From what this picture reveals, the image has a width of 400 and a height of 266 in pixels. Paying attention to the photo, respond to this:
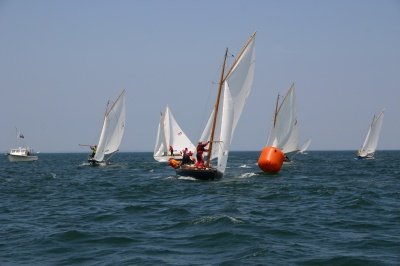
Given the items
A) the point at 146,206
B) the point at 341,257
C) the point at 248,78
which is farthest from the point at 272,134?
the point at 341,257

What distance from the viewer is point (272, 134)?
64.1 metres

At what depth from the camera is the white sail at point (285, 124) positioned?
64.1 metres

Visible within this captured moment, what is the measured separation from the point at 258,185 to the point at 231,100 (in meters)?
6.51

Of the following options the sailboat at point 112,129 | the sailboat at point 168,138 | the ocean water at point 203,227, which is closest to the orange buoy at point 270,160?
the ocean water at point 203,227

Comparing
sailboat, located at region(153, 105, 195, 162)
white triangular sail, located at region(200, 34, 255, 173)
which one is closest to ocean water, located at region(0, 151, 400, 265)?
white triangular sail, located at region(200, 34, 255, 173)

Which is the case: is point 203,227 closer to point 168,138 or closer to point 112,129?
point 112,129

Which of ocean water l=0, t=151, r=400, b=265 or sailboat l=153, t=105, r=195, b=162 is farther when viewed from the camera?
sailboat l=153, t=105, r=195, b=162

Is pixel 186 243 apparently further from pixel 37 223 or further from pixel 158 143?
pixel 158 143

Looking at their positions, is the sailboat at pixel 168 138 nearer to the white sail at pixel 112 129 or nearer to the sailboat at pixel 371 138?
the white sail at pixel 112 129

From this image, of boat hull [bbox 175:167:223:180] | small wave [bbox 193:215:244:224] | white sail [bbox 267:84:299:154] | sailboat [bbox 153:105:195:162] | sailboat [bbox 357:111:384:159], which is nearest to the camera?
small wave [bbox 193:215:244:224]

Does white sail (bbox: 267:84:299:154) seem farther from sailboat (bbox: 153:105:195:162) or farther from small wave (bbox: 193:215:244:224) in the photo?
small wave (bbox: 193:215:244:224)

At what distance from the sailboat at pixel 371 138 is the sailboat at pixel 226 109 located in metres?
61.1

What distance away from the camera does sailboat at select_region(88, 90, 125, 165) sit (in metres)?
64.9

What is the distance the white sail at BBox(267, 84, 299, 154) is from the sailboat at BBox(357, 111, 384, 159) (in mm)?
33555
